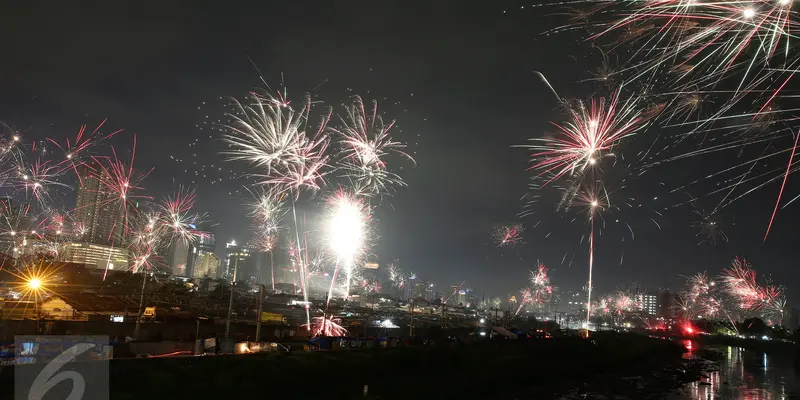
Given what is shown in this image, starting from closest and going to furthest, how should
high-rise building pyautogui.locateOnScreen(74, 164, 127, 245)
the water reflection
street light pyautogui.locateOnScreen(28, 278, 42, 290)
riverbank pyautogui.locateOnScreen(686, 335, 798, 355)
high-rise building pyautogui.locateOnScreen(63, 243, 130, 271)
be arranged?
street light pyautogui.locateOnScreen(28, 278, 42, 290) → the water reflection → riverbank pyautogui.locateOnScreen(686, 335, 798, 355) → high-rise building pyautogui.locateOnScreen(63, 243, 130, 271) → high-rise building pyautogui.locateOnScreen(74, 164, 127, 245)

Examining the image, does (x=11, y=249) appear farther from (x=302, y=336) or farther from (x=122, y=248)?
(x=302, y=336)

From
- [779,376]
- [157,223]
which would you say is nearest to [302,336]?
[157,223]

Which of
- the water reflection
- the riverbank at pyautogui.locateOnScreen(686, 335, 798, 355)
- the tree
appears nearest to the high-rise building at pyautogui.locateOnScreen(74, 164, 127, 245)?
the water reflection

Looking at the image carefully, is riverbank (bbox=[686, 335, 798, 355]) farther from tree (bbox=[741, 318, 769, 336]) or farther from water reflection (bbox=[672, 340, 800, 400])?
water reflection (bbox=[672, 340, 800, 400])

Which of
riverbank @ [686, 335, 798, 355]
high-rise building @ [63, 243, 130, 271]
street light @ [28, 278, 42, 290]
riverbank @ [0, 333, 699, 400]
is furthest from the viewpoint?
high-rise building @ [63, 243, 130, 271]

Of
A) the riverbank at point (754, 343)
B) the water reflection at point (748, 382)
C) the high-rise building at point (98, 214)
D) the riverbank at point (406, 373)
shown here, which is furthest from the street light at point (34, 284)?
the riverbank at point (754, 343)

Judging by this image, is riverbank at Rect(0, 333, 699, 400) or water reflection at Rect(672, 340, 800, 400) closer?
riverbank at Rect(0, 333, 699, 400)

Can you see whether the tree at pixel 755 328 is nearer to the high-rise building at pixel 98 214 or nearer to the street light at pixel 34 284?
the street light at pixel 34 284
